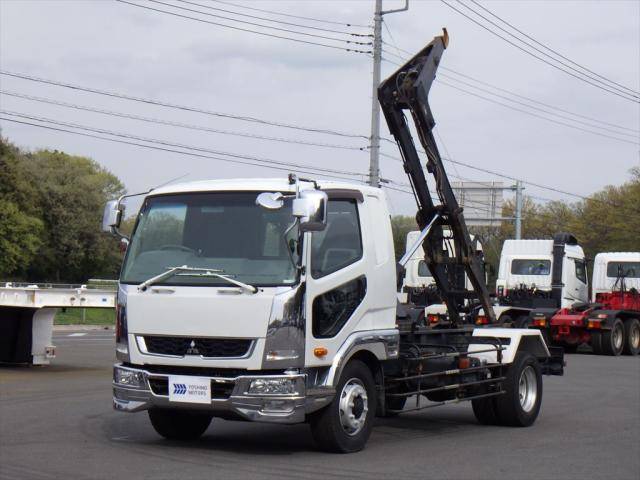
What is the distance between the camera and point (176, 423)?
10.5 m

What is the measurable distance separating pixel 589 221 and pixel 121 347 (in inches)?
2923

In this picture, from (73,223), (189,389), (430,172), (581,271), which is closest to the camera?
(189,389)

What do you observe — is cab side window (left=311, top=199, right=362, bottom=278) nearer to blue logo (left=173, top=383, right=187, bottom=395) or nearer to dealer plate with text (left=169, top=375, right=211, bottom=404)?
dealer plate with text (left=169, top=375, right=211, bottom=404)

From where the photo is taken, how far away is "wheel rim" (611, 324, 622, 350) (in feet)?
95.8

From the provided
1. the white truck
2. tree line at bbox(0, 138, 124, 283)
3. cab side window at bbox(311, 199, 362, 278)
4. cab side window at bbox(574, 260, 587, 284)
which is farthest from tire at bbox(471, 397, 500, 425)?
tree line at bbox(0, 138, 124, 283)

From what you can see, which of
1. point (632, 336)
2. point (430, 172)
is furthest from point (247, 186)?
point (632, 336)

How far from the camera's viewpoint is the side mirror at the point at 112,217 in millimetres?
10070

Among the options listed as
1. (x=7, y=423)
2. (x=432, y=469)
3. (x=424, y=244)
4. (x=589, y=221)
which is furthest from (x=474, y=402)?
(x=589, y=221)

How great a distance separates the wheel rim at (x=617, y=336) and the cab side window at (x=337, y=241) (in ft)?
68.2

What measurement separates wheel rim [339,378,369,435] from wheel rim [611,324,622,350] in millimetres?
20724

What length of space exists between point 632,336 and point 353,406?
72.8 feet

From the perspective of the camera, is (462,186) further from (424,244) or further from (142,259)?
(142,259)

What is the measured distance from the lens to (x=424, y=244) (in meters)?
13.5

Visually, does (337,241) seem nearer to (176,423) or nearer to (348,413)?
(348,413)
